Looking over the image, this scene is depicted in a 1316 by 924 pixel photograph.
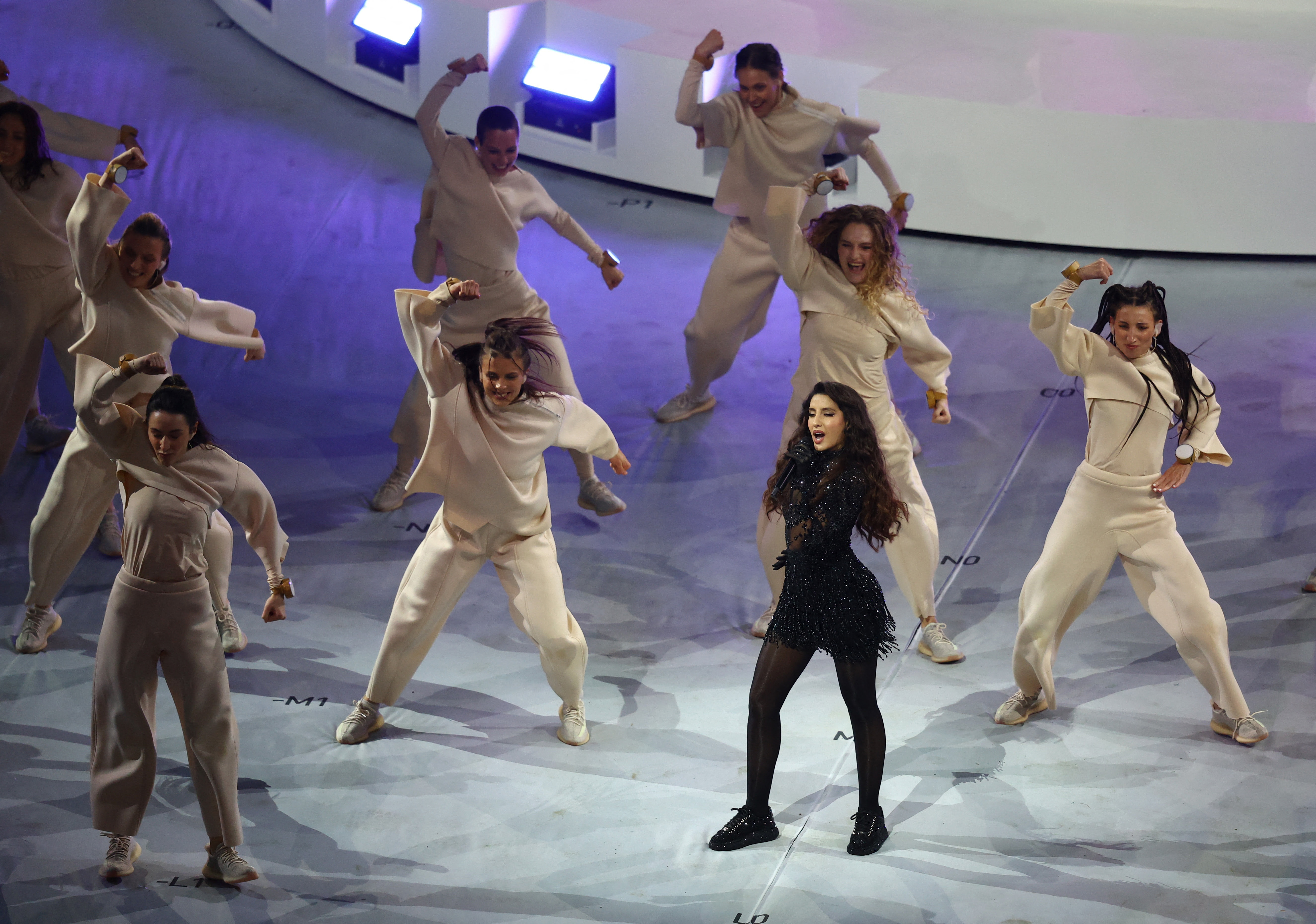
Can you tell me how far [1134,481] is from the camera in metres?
4.07

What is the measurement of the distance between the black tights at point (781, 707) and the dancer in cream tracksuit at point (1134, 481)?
0.74m

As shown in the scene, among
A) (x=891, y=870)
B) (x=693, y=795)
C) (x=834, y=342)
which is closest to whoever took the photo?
(x=891, y=870)

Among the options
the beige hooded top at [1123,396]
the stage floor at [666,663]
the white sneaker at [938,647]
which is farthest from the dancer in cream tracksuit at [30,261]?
the beige hooded top at [1123,396]

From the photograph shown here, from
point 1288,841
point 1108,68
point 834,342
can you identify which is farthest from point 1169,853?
point 1108,68

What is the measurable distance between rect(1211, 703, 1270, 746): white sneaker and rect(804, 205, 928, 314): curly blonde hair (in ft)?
4.83

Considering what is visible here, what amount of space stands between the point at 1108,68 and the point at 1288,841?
5.05 meters

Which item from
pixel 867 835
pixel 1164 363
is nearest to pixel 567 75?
pixel 1164 363

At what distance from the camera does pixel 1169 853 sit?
3.71m

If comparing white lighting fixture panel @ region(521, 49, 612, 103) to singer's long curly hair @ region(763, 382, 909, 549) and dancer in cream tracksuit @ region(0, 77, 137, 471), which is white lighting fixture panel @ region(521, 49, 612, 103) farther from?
singer's long curly hair @ region(763, 382, 909, 549)

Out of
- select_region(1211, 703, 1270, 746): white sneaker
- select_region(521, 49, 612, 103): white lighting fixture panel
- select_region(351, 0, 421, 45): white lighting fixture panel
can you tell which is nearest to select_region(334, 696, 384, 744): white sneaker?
select_region(1211, 703, 1270, 746): white sneaker

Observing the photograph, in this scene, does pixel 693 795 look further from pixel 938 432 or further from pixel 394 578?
pixel 938 432

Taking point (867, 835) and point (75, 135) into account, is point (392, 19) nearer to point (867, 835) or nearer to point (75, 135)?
point (75, 135)

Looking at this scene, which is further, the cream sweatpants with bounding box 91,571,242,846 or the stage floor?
the stage floor

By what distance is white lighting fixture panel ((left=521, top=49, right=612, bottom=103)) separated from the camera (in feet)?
26.1
